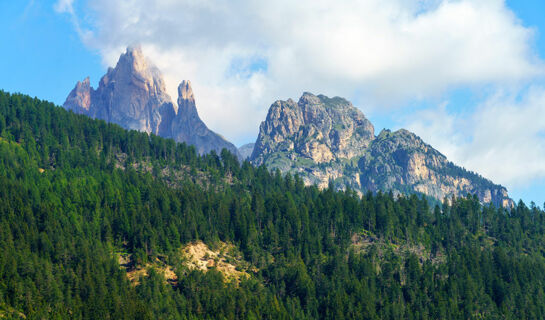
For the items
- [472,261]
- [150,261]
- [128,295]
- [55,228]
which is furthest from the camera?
[472,261]

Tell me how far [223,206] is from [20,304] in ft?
295

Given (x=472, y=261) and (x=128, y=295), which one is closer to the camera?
(x=128, y=295)

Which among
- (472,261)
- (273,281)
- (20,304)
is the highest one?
(472,261)

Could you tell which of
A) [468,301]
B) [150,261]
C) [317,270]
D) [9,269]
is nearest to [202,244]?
[150,261]

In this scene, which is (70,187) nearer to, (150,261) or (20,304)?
(150,261)

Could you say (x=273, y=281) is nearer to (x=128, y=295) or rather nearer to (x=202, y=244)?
(x=202, y=244)

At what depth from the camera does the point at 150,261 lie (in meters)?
160

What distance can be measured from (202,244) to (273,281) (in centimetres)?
2615

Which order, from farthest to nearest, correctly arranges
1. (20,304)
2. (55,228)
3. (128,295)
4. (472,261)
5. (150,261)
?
(472,261), (150,261), (55,228), (128,295), (20,304)

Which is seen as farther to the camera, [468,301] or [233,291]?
[468,301]

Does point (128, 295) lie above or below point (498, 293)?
below

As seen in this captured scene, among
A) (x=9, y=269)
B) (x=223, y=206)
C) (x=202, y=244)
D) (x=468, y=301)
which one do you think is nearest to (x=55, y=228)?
(x=9, y=269)

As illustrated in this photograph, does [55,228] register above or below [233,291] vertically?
above

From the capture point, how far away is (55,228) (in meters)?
149
